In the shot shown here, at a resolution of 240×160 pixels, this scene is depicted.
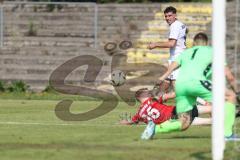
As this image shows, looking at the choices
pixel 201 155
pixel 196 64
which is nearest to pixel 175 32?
pixel 196 64

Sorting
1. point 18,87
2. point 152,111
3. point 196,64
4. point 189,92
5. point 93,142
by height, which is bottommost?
point 18,87

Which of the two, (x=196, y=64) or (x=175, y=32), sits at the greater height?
(x=175, y=32)

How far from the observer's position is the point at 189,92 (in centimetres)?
1389

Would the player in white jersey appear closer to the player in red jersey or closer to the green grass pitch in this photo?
the player in red jersey

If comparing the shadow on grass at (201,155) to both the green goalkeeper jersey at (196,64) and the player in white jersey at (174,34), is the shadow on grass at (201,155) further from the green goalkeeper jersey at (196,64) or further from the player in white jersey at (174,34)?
the player in white jersey at (174,34)

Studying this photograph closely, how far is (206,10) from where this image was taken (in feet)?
118

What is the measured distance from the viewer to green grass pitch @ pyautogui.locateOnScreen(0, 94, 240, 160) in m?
12.2

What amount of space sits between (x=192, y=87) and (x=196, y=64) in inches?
14.6

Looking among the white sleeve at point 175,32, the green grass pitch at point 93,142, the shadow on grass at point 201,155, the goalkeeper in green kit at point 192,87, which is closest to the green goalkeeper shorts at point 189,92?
the goalkeeper in green kit at point 192,87

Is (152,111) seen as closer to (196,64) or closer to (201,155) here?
(196,64)

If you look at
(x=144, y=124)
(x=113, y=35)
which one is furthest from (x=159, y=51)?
(x=144, y=124)

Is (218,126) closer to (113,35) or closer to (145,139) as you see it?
(145,139)

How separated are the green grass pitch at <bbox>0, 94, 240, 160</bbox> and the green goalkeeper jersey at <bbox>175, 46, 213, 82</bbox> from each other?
1031 mm

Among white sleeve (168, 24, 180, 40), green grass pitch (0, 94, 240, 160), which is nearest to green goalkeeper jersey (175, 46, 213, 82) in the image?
green grass pitch (0, 94, 240, 160)
